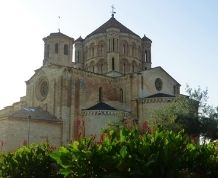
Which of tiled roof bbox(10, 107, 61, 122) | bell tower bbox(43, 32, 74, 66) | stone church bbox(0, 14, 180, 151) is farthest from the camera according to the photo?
bell tower bbox(43, 32, 74, 66)

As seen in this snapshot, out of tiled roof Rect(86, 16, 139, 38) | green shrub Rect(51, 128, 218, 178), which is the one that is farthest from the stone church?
green shrub Rect(51, 128, 218, 178)

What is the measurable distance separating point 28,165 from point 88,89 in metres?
24.7

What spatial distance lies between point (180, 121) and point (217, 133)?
3.74m

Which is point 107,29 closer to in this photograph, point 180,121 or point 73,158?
point 180,121

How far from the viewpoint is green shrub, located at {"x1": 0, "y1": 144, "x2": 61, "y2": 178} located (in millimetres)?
14945

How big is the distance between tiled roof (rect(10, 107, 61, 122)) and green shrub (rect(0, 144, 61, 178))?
66.2 ft

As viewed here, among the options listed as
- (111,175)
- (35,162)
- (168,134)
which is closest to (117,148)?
(111,175)

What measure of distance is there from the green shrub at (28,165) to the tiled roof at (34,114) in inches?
794

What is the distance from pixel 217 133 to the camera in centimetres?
3083

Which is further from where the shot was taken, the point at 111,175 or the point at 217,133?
the point at 217,133

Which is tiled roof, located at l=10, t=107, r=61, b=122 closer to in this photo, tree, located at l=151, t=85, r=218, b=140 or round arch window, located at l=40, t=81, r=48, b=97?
round arch window, located at l=40, t=81, r=48, b=97

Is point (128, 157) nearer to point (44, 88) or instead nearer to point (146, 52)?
point (44, 88)

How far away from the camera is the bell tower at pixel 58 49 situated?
4050 cm

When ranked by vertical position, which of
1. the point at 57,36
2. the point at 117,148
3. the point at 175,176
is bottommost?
the point at 175,176
